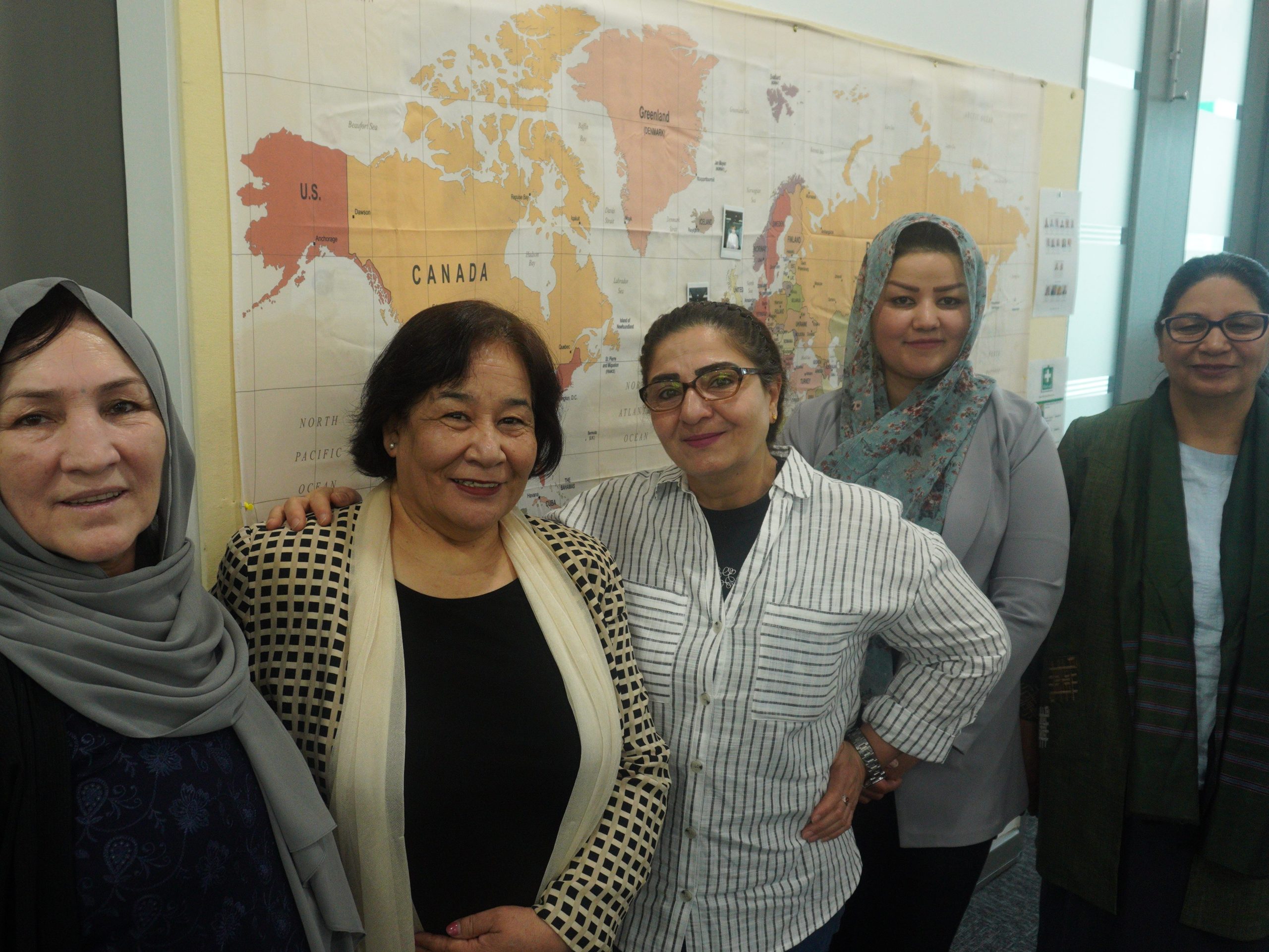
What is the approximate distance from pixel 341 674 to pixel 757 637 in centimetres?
61

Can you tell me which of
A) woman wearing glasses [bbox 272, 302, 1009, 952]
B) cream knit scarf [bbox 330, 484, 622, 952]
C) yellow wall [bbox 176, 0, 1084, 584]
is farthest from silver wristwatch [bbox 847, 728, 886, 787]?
yellow wall [bbox 176, 0, 1084, 584]

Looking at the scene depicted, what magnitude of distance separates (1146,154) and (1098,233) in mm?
359

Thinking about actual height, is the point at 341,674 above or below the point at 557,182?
below

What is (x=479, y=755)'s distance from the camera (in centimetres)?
123

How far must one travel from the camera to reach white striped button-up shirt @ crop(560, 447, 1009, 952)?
1373 mm

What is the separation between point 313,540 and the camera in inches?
48.9

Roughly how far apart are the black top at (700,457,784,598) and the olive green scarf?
86cm

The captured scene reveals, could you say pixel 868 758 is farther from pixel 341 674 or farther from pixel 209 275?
pixel 209 275

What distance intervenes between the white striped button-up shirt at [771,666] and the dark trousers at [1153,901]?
64 cm

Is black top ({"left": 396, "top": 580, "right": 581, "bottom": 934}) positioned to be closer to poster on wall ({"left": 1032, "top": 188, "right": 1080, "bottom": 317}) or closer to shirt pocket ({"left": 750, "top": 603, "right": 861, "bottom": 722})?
shirt pocket ({"left": 750, "top": 603, "right": 861, "bottom": 722})

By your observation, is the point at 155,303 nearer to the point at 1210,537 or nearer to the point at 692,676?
the point at 692,676

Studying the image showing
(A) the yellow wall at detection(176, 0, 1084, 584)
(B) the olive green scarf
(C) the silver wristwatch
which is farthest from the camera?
(B) the olive green scarf

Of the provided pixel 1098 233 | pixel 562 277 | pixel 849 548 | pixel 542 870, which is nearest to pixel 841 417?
pixel 849 548

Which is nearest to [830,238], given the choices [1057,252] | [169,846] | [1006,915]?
[1057,252]
